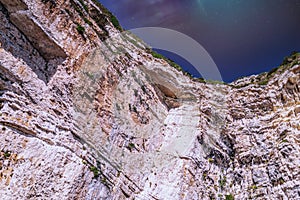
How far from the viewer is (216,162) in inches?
690

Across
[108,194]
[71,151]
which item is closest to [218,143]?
[108,194]

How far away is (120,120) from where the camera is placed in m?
13.9

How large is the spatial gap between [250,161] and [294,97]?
5.42 metres

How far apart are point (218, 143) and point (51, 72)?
40.3 ft

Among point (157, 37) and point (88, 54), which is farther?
point (157, 37)

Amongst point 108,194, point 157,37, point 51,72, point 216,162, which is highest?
point 157,37

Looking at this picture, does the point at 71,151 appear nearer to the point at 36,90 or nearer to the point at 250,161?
the point at 36,90

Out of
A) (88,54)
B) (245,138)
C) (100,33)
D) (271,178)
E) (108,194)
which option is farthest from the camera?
(245,138)

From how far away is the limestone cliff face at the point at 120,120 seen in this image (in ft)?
30.1

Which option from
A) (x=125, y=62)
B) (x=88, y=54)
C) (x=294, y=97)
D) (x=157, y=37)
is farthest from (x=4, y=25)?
(x=294, y=97)

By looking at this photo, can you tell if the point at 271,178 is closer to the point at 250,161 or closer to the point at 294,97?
the point at 250,161

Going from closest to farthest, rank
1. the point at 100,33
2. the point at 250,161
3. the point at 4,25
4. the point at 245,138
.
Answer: the point at 4,25 < the point at 100,33 < the point at 250,161 < the point at 245,138

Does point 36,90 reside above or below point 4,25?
below

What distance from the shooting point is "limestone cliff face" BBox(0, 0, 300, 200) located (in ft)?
30.1
